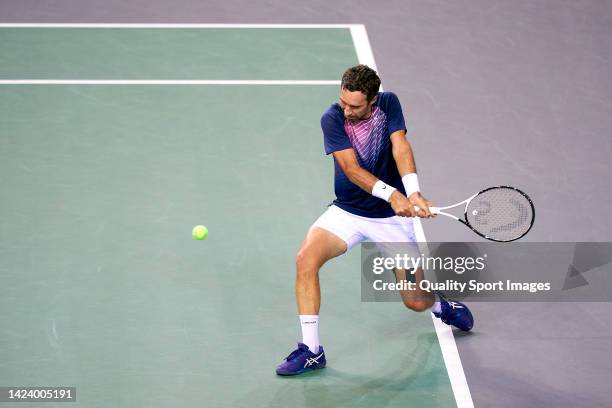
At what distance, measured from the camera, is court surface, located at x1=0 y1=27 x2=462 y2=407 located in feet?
22.9

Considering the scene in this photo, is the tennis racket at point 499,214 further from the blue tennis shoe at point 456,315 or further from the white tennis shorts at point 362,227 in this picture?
the blue tennis shoe at point 456,315

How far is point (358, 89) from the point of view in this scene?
6.70m

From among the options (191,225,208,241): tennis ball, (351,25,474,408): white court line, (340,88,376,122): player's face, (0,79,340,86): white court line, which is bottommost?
(351,25,474,408): white court line

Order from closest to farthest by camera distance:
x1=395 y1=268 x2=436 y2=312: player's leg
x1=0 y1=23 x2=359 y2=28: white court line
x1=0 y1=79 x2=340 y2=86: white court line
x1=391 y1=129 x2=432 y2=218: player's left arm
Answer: x1=391 y1=129 x2=432 y2=218: player's left arm < x1=395 y1=268 x2=436 y2=312: player's leg < x1=0 y1=79 x2=340 y2=86: white court line < x1=0 y1=23 x2=359 y2=28: white court line

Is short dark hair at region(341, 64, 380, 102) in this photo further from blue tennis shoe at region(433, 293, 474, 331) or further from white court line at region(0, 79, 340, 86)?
white court line at region(0, 79, 340, 86)

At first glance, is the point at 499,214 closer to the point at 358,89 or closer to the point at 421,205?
the point at 421,205

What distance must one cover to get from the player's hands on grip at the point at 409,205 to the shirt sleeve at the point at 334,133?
0.57 m

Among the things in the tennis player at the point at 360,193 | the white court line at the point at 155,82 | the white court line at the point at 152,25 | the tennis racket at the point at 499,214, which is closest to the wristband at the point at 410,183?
the tennis player at the point at 360,193

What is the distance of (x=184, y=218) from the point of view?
888 cm

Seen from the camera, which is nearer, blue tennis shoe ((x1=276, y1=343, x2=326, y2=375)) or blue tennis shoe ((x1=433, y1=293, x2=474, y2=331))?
blue tennis shoe ((x1=276, y1=343, x2=326, y2=375))

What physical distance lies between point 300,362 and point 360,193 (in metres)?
1.27

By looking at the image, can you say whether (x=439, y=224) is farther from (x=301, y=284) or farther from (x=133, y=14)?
(x=133, y=14)

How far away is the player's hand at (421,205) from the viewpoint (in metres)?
6.50

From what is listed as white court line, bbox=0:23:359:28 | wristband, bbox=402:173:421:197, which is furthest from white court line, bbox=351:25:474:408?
white court line, bbox=0:23:359:28
